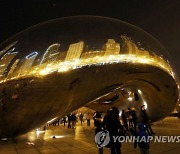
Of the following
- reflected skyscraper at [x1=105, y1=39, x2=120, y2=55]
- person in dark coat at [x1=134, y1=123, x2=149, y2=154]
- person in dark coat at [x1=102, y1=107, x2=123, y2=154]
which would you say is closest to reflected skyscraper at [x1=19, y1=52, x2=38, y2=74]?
reflected skyscraper at [x1=105, y1=39, x2=120, y2=55]

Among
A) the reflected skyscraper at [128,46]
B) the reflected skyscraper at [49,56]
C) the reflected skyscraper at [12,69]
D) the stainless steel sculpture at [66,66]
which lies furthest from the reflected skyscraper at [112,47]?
the reflected skyscraper at [12,69]

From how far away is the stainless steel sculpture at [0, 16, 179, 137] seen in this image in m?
5.77

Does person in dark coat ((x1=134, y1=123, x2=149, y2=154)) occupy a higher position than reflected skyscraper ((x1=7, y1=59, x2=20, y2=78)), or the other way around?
reflected skyscraper ((x1=7, y1=59, x2=20, y2=78))

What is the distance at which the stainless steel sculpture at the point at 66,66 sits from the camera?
5.77 m

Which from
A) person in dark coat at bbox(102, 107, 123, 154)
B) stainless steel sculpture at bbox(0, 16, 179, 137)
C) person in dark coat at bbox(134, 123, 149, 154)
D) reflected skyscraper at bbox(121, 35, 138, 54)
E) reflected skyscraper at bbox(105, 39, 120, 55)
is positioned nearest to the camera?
person in dark coat at bbox(134, 123, 149, 154)

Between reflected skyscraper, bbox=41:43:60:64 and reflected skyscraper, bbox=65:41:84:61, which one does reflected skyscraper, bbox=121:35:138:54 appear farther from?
reflected skyscraper, bbox=41:43:60:64

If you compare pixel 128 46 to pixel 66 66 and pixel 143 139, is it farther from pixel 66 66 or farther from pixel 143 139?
pixel 143 139

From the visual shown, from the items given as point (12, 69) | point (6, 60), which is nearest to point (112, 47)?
point (12, 69)

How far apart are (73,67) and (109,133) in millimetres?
1589

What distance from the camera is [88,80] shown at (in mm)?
6090

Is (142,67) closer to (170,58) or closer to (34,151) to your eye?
(170,58)

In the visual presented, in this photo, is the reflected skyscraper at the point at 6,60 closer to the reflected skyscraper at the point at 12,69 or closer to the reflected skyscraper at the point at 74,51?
the reflected skyscraper at the point at 12,69

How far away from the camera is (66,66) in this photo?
578 cm

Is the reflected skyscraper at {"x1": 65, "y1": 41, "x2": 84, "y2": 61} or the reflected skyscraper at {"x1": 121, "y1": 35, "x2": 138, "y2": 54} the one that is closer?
the reflected skyscraper at {"x1": 65, "y1": 41, "x2": 84, "y2": 61}
